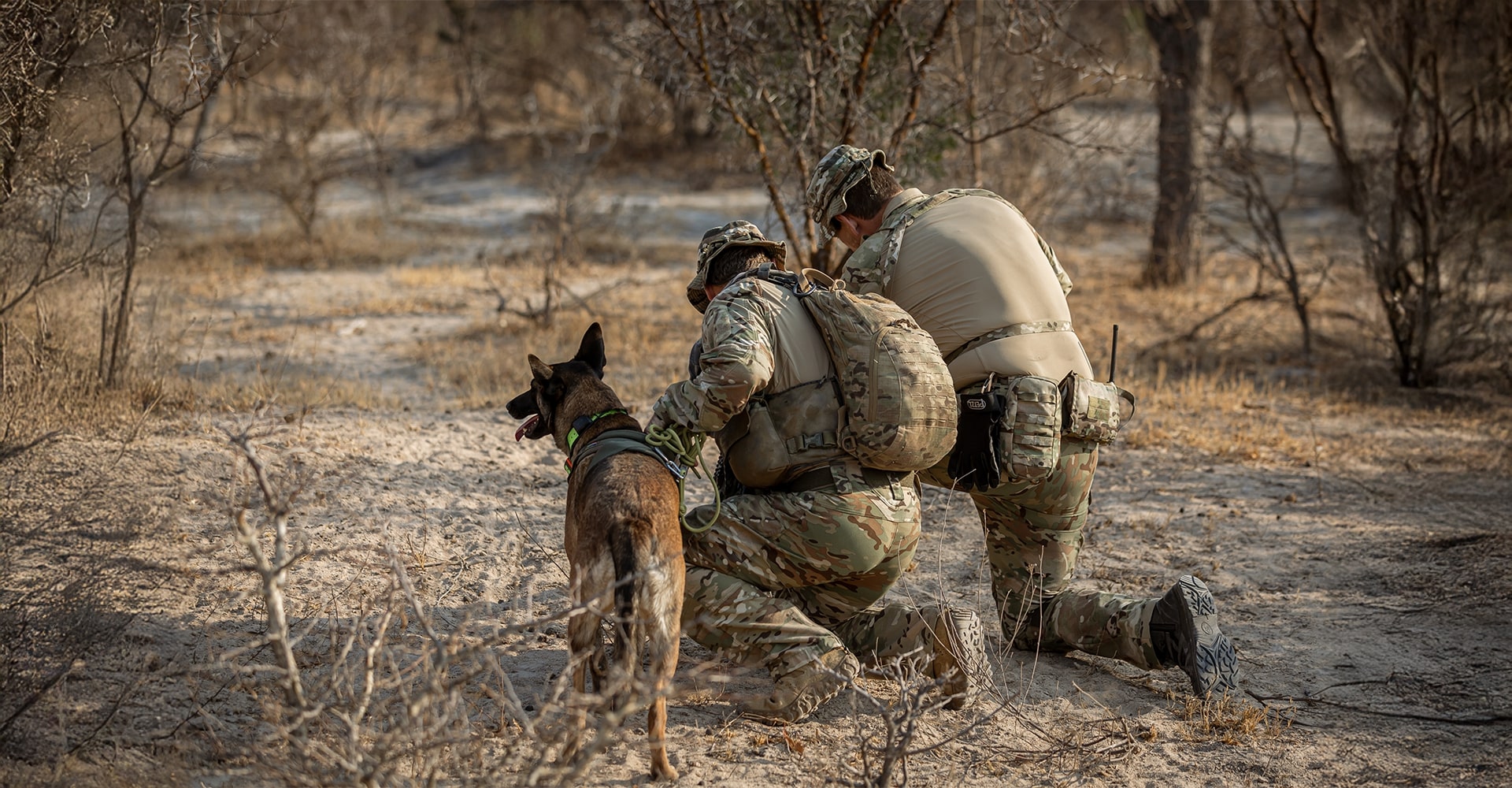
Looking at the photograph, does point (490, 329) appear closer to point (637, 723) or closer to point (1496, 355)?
point (637, 723)

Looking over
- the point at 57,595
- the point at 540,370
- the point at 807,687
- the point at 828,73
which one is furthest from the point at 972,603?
the point at 828,73

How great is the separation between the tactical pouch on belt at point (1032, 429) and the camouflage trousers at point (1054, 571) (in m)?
0.10

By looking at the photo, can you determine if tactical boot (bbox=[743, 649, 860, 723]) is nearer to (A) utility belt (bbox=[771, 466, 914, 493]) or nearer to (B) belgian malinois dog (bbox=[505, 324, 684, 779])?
(B) belgian malinois dog (bbox=[505, 324, 684, 779])

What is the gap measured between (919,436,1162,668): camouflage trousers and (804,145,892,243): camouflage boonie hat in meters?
1.13

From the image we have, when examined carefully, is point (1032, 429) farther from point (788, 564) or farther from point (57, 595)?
point (57, 595)

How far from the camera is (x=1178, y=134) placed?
12.1 m

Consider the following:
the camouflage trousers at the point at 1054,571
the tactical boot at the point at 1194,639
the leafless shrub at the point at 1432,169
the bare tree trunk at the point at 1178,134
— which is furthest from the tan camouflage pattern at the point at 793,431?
the bare tree trunk at the point at 1178,134

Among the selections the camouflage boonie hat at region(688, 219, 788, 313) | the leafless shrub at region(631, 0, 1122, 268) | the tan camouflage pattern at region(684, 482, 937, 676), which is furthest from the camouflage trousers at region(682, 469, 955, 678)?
the leafless shrub at region(631, 0, 1122, 268)

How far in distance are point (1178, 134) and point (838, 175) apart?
8.89 m

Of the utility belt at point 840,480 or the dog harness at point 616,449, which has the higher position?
the dog harness at point 616,449

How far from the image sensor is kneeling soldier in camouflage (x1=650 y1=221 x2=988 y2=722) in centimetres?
382

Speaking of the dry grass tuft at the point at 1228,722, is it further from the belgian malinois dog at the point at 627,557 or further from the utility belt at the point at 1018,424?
the belgian malinois dog at the point at 627,557

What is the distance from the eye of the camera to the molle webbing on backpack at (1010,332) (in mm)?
4309

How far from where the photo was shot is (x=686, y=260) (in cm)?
1368
